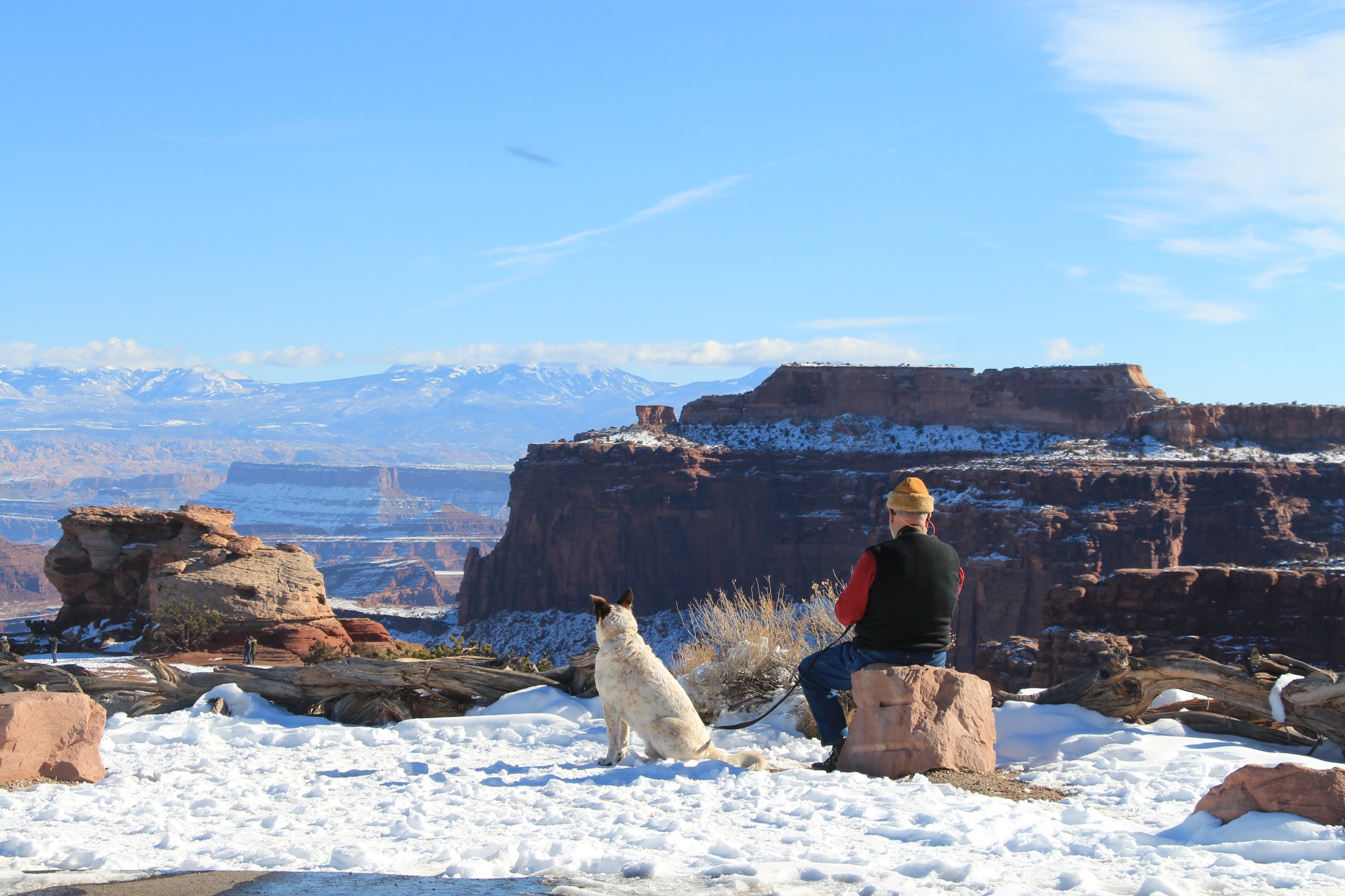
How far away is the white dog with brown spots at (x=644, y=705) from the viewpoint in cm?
771

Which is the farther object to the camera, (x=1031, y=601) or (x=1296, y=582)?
(x=1031, y=601)

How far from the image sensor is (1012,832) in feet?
20.0

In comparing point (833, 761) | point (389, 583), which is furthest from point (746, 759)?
point (389, 583)

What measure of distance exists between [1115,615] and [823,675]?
32605mm

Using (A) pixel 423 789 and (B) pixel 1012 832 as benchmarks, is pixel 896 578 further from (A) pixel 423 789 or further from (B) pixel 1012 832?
(A) pixel 423 789

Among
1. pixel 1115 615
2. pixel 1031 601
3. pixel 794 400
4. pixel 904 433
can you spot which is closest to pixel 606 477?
pixel 794 400

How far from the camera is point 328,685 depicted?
33.1ft

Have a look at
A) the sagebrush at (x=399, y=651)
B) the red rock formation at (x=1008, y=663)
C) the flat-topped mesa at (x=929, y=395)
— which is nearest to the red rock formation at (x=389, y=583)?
the flat-topped mesa at (x=929, y=395)

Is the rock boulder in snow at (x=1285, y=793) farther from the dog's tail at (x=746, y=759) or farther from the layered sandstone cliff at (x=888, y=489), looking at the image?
the layered sandstone cliff at (x=888, y=489)

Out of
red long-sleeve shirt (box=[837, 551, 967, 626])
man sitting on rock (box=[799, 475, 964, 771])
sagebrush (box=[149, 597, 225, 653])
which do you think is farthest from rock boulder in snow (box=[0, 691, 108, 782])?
sagebrush (box=[149, 597, 225, 653])

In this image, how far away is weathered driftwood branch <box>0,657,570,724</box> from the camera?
9867mm

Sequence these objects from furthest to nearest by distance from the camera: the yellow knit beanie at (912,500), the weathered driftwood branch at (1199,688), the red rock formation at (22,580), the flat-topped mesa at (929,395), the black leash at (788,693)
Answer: the red rock formation at (22,580) < the flat-topped mesa at (929,395) < the weathered driftwood branch at (1199,688) < the black leash at (788,693) < the yellow knit beanie at (912,500)

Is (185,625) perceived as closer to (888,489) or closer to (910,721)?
(910,721)

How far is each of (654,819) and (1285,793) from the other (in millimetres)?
3114
